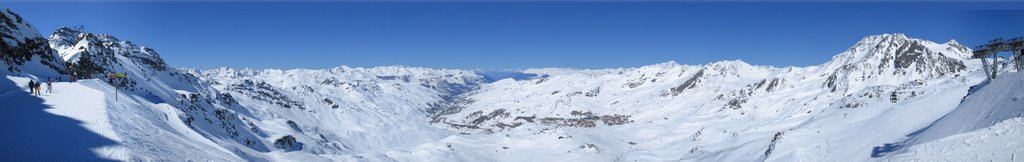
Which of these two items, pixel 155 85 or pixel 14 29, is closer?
pixel 14 29

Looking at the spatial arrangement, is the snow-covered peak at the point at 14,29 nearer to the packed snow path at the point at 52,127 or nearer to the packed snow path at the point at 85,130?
the packed snow path at the point at 85,130

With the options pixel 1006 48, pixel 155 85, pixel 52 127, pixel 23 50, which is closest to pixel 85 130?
pixel 52 127

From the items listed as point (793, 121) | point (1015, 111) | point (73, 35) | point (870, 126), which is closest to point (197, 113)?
point (73, 35)

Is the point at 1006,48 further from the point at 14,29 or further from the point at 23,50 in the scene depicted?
the point at 14,29

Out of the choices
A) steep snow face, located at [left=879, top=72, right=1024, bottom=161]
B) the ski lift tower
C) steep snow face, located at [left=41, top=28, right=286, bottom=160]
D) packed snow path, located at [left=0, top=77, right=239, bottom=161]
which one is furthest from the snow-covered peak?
the ski lift tower

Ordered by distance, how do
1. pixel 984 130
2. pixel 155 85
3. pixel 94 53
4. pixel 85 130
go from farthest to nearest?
pixel 94 53, pixel 155 85, pixel 984 130, pixel 85 130

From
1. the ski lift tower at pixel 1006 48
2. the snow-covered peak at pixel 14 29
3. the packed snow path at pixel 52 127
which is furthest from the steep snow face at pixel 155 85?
the ski lift tower at pixel 1006 48

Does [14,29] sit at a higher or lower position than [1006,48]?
higher

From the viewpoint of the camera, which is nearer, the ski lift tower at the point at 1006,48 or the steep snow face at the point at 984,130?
the steep snow face at the point at 984,130

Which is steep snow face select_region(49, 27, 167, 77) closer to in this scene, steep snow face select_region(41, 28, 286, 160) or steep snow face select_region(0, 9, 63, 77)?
steep snow face select_region(41, 28, 286, 160)
